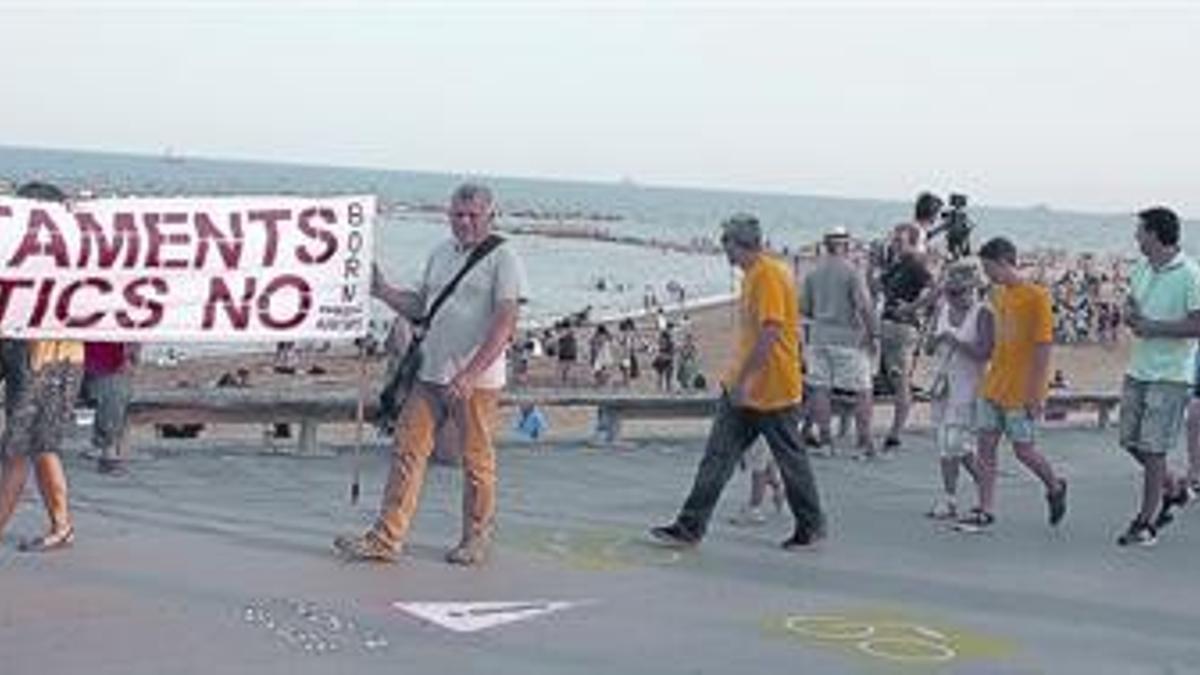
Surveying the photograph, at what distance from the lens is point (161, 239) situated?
924 cm

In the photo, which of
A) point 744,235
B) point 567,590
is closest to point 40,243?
point 567,590

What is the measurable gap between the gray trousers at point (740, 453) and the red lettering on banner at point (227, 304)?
7.94 feet

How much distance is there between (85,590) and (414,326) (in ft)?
6.61

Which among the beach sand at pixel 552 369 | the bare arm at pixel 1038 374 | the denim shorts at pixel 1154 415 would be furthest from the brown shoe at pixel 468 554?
the beach sand at pixel 552 369

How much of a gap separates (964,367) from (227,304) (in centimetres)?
411

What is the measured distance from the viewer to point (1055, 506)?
35.8 ft

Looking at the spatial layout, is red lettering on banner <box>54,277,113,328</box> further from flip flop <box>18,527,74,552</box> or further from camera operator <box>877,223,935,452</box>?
camera operator <box>877,223,935,452</box>

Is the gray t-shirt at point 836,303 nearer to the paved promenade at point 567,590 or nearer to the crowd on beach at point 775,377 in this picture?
the crowd on beach at point 775,377

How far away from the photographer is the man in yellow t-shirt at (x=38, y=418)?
851 cm

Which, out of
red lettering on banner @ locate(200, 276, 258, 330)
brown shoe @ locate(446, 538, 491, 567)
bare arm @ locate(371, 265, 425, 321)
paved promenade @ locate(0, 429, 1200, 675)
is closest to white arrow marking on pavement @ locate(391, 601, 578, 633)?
paved promenade @ locate(0, 429, 1200, 675)

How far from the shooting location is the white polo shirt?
8750 millimetres

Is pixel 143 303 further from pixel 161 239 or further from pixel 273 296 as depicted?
pixel 273 296

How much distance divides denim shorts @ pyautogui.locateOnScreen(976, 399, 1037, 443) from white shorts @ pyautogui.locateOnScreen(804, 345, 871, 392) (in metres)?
2.39

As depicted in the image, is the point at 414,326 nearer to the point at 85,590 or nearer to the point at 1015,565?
the point at 85,590
